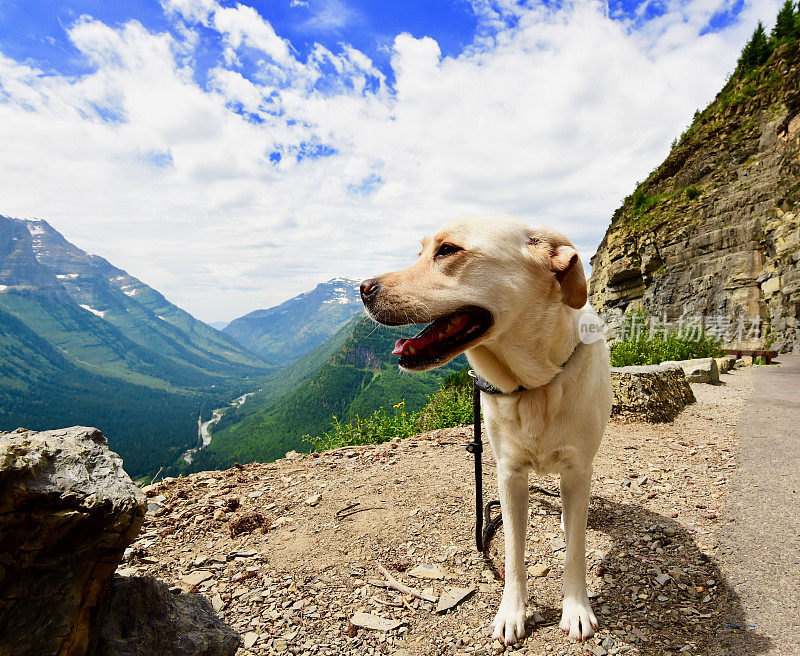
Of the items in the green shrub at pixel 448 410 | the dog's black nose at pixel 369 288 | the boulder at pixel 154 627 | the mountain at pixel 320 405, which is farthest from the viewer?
the mountain at pixel 320 405

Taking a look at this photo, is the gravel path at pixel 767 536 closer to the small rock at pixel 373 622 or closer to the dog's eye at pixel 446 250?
the small rock at pixel 373 622

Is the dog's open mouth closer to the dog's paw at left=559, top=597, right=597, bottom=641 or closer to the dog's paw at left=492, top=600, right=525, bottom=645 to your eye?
the dog's paw at left=492, top=600, right=525, bottom=645

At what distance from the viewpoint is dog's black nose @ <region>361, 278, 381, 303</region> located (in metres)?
2.22

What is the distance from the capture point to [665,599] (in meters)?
2.74

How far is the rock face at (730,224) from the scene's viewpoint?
66.8 ft

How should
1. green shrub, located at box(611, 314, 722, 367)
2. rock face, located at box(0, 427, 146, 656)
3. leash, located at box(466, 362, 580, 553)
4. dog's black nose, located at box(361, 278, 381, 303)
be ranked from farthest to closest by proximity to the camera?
green shrub, located at box(611, 314, 722, 367) → leash, located at box(466, 362, 580, 553) → dog's black nose, located at box(361, 278, 381, 303) → rock face, located at box(0, 427, 146, 656)

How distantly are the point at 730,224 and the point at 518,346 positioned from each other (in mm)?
28260

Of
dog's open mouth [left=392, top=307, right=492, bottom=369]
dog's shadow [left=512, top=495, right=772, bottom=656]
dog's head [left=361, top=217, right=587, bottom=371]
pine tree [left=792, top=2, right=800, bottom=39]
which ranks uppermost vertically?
pine tree [left=792, top=2, right=800, bottom=39]

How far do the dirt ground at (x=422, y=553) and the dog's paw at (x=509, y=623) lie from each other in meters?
0.06

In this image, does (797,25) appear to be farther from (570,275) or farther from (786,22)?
(570,275)

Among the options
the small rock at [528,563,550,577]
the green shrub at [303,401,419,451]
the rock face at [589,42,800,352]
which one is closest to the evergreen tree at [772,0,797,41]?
the rock face at [589,42,800,352]

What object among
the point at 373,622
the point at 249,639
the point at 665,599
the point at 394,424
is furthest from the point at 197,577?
the point at 394,424

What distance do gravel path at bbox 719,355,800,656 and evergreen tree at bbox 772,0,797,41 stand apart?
1232 inches

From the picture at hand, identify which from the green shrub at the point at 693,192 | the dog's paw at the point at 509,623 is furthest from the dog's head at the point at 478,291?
the green shrub at the point at 693,192
